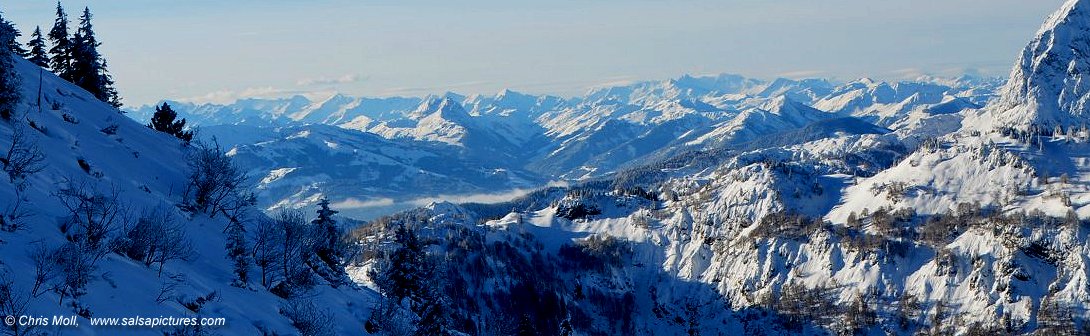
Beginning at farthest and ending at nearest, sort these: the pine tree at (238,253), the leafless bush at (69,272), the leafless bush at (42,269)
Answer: the pine tree at (238,253) → the leafless bush at (69,272) → the leafless bush at (42,269)

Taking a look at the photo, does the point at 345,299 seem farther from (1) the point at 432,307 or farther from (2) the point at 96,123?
(2) the point at 96,123

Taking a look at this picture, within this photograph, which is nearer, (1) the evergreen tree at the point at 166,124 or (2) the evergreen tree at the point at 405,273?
(2) the evergreen tree at the point at 405,273

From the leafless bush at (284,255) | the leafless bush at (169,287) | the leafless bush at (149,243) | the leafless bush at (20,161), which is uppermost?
the leafless bush at (20,161)

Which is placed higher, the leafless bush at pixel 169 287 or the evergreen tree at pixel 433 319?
the leafless bush at pixel 169 287

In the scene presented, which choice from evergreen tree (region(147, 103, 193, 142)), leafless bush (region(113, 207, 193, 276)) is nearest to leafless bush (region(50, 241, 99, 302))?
leafless bush (region(113, 207, 193, 276))

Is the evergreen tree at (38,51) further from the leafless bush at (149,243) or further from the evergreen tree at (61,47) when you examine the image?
the leafless bush at (149,243)

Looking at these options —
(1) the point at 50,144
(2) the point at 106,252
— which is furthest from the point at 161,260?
(1) the point at 50,144

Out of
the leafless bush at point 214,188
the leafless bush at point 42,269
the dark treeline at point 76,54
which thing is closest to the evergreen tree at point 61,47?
the dark treeline at point 76,54

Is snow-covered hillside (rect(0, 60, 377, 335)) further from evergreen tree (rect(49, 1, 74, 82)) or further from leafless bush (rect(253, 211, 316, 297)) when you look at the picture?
evergreen tree (rect(49, 1, 74, 82))

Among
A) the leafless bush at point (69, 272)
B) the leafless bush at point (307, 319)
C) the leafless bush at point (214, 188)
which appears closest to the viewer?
the leafless bush at point (69, 272)

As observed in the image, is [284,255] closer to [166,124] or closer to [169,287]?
[169,287]
